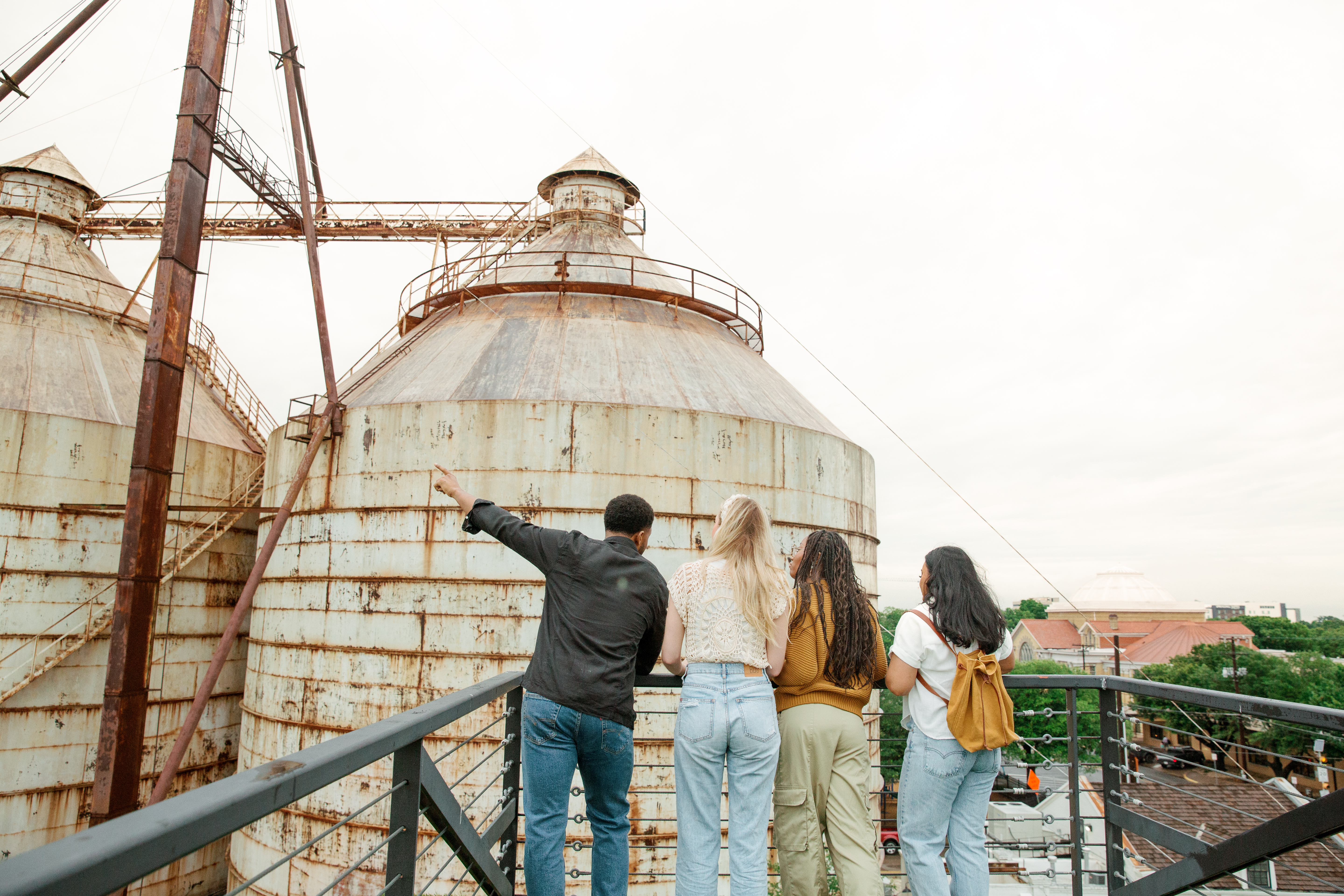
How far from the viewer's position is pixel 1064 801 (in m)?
35.5

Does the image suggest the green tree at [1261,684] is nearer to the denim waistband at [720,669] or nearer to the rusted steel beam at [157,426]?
the rusted steel beam at [157,426]

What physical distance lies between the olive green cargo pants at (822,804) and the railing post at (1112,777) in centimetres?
168

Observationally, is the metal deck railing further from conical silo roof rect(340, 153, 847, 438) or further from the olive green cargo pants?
conical silo roof rect(340, 153, 847, 438)

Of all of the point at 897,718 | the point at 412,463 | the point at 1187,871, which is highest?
the point at 412,463

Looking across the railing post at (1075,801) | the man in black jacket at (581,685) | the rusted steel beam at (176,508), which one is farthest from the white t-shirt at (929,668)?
the rusted steel beam at (176,508)

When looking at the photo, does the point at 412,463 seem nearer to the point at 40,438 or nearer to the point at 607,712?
the point at 40,438

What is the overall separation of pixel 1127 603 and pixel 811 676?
105 metres

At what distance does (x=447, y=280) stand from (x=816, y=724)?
53.5ft

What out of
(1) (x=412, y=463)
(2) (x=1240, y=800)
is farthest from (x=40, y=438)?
(2) (x=1240, y=800)

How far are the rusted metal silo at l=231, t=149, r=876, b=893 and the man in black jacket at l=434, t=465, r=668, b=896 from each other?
246 inches

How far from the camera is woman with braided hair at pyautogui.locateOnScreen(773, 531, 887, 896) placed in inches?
159

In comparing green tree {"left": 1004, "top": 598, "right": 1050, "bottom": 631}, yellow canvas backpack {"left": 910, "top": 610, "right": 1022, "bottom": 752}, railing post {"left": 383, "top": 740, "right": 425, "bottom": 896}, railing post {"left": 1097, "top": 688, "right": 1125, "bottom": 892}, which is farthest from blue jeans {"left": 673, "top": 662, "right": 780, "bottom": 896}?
green tree {"left": 1004, "top": 598, "right": 1050, "bottom": 631}

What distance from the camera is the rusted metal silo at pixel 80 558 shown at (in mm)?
13344

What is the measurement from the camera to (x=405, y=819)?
306cm
